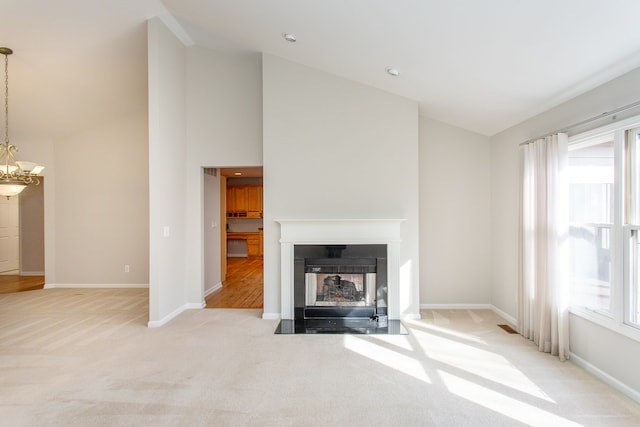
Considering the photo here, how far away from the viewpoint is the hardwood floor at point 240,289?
5.14m

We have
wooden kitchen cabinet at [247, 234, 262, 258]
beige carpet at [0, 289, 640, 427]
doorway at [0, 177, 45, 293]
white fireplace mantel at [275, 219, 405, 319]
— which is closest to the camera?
beige carpet at [0, 289, 640, 427]

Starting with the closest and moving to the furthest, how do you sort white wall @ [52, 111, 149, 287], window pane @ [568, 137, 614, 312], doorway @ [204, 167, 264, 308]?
window pane @ [568, 137, 614, 312]
doorway @ [204, 167, 264, 308]
white wall @ [52, 111, 149, 287]

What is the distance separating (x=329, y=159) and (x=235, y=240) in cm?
677

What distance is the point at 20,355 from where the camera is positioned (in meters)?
3.26

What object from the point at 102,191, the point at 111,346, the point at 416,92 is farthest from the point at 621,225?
the point at 102,191

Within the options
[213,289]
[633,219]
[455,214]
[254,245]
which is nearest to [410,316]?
[455,214]

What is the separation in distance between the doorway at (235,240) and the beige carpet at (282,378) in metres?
1.49

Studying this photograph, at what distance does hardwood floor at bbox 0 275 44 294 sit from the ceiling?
296 centimetres

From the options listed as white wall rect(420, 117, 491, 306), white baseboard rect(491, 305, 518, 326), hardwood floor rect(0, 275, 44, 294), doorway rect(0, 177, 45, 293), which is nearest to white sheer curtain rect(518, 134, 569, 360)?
white baseboard rect(491, 305, 518, 326)

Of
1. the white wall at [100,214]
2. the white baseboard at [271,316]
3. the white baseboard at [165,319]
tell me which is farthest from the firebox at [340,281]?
the white wall at [100,214]

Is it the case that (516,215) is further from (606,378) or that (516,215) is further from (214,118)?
(214,118)

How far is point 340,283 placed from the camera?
4.43 meters

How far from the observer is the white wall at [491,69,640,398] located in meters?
2.55

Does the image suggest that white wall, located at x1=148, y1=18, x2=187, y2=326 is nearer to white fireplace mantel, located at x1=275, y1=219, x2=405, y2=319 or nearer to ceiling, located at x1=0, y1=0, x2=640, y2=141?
ceiling, located at x1=0, y1=0, x2=640, y2=141
